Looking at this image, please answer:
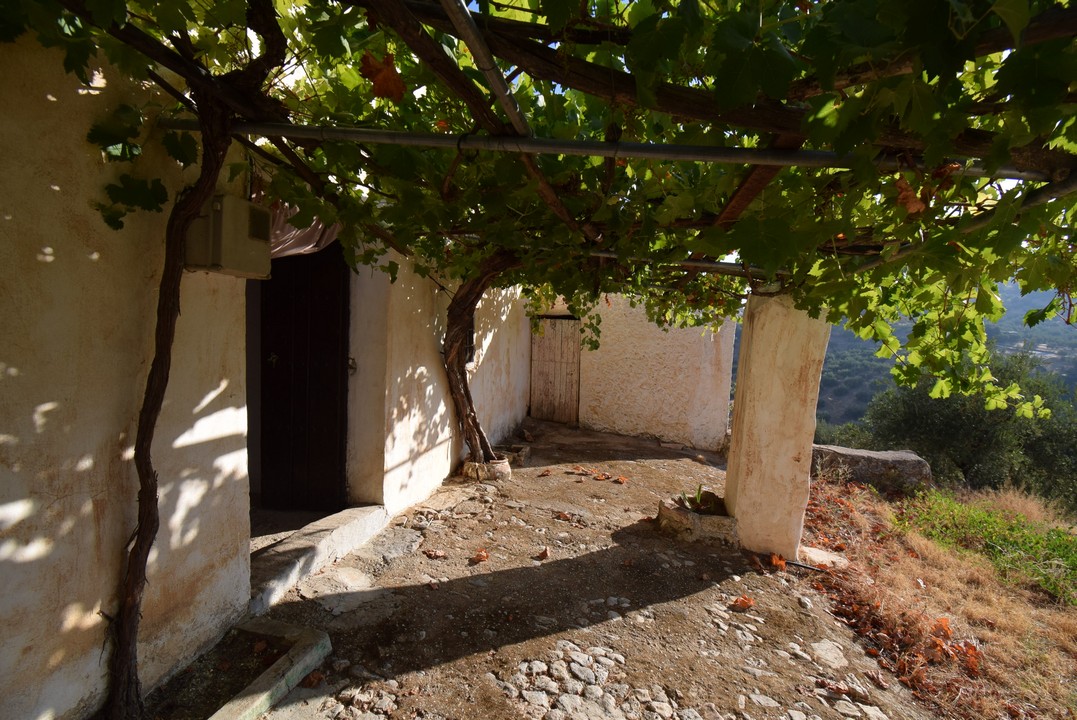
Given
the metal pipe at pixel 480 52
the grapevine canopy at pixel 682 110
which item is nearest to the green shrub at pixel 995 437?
the grapevine canopy at pixel 682 110

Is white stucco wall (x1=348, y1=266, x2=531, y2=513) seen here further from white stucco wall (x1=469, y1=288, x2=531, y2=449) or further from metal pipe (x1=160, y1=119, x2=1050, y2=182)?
metal pipe (x1=160, y1=119, x2=1050, y2=182)

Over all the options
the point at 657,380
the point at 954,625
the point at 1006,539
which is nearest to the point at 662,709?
the point at 954,625

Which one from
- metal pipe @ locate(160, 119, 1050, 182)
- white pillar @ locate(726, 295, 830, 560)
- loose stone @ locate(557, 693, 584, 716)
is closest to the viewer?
metal pipe @ locate(160, 119, 1050, 182)

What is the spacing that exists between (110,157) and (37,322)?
63cm

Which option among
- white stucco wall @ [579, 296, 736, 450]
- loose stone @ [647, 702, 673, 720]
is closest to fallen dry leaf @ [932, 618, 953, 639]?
loose stone @ [647, 702, 673, 720]

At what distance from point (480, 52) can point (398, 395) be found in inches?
138

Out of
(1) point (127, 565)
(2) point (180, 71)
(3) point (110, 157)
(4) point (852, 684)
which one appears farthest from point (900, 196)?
(1) point (127, 565)

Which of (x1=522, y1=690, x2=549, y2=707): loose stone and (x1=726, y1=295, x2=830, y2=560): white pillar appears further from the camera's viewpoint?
(x1=726, y1=295, x2=830, y2=560): white pillar

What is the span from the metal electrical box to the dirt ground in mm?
1890

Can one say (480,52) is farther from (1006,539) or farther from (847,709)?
(1006,539)

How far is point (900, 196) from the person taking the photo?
1.73 metres

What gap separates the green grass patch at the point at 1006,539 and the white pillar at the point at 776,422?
238 cm

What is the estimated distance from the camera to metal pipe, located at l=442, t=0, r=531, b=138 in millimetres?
1006

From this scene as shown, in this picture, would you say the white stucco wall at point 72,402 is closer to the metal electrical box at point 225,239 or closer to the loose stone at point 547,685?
the metal electrical box at point 225,239
